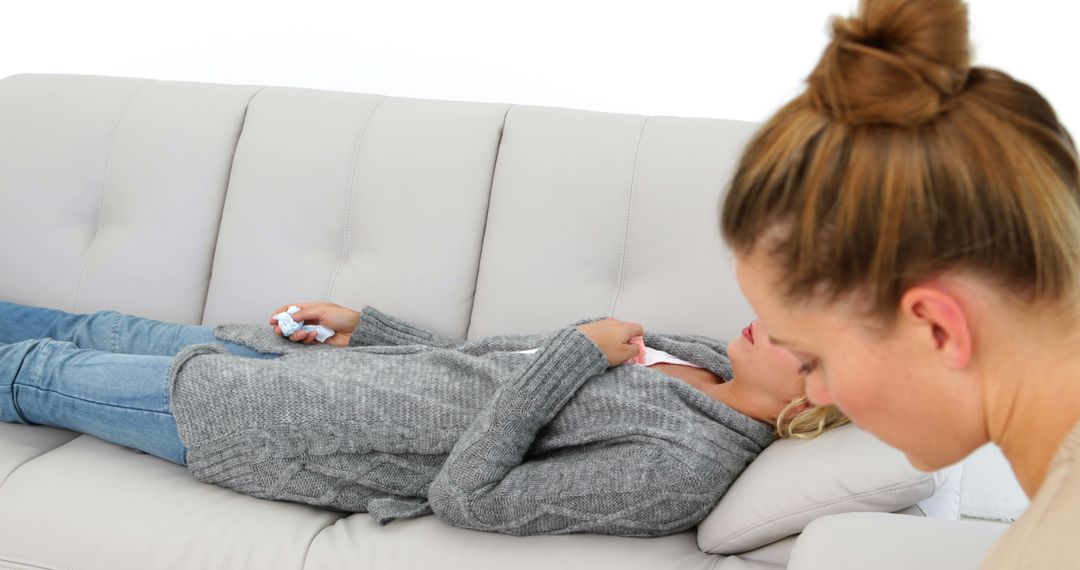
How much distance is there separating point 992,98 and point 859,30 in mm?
107

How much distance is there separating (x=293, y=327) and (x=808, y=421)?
3.39ft

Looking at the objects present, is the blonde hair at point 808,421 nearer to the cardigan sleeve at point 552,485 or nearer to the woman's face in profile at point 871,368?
the cardigan sleeve at point 552,485

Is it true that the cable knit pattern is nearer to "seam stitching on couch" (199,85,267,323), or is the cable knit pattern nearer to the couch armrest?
the couch armrest

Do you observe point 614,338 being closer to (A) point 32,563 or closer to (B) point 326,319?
(B) point 326,319

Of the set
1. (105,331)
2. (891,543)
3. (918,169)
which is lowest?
(105,331)

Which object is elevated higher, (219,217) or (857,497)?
(857,497)

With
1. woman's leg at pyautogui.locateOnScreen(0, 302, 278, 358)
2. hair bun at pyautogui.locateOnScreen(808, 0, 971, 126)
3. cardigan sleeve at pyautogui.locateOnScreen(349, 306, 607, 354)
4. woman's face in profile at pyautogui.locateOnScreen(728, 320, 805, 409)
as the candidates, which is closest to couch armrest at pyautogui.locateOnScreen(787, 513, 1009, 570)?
woman's face in profile at pyautogui.locateOnScreen(728, 320, 805, 409)

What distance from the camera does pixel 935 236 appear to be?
68 centimetres

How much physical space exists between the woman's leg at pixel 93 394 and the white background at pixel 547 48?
1140 mm

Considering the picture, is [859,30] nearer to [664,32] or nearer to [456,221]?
[456,221]

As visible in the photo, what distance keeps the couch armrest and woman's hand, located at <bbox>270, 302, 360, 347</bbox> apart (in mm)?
1081

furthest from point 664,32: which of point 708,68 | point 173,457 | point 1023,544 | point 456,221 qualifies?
point 1023,544

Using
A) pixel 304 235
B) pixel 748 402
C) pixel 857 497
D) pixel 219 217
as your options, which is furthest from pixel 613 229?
pixel 219 217

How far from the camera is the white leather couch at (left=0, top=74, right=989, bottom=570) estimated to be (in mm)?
1556
